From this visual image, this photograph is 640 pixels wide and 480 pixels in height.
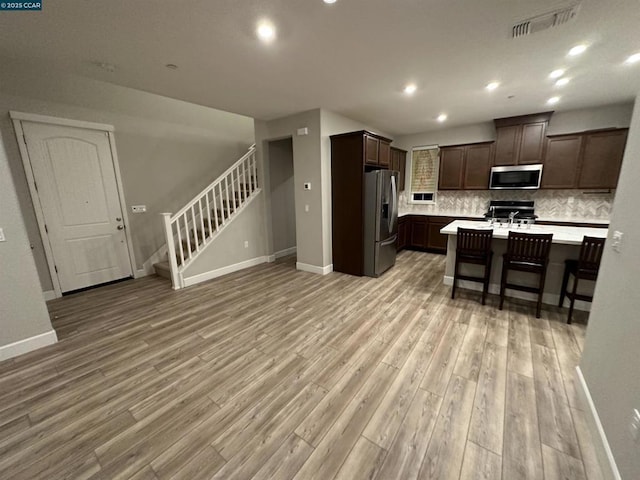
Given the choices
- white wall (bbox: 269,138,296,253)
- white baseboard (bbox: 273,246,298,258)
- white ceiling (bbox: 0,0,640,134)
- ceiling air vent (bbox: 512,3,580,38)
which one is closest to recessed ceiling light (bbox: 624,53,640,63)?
white ceiling (bbox: 0,0,640,134)

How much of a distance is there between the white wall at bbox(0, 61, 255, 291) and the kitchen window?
165 inches

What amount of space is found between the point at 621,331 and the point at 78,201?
19.8 ft

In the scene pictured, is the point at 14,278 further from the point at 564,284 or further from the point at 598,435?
the point at 564,284

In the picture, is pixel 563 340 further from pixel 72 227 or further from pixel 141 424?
pixel 72 227

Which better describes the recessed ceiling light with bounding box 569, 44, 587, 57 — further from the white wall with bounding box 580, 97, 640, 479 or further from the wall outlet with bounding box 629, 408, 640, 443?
the wall outlet with bounding box 629, 408, 640, 443

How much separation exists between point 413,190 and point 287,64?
4.84 meters

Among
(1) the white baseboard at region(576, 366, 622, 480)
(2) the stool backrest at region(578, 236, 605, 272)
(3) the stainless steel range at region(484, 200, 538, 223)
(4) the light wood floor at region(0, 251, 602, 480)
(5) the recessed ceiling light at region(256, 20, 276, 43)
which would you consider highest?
(5) the recessed ceiling light at region(256, 20, 276, 43)

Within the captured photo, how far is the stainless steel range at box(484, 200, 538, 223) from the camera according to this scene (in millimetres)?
4949

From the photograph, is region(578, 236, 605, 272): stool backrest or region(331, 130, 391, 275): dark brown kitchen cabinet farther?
region(331, 130, 391, 275): dark brown kitchen cabinet

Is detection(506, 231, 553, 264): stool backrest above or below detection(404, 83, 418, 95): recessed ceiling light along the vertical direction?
below

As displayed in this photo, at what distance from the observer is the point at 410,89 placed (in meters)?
3.44

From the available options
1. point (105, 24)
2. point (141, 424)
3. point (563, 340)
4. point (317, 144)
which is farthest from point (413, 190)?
point (141, 424)

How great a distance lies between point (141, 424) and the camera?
167 centimetres

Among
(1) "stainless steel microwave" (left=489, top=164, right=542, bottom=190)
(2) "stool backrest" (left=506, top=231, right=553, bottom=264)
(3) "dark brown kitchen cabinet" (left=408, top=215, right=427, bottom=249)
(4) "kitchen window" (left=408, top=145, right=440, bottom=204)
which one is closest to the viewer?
(2) "stool backrest" (left=506, top=231, right=553, bottom=264)
